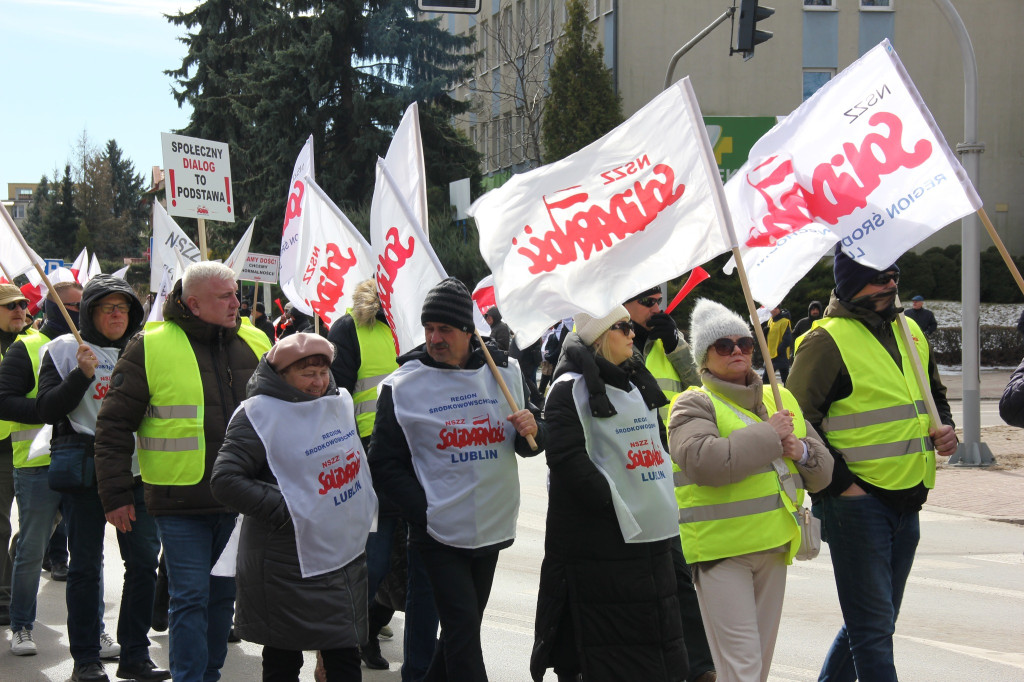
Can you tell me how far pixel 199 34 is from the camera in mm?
44250

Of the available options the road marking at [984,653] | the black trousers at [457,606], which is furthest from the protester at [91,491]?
the road marking at [984,653]

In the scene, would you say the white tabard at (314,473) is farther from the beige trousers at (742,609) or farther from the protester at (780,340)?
the protester at (780,340)

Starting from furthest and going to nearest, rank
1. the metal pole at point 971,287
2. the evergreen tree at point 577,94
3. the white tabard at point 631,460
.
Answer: the evergreen tree at point 577,94 < the metal pole at point 971,287 < the white tabard at point 631,460

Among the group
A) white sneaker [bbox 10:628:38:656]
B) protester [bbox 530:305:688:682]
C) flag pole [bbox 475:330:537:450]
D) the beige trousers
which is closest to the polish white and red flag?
flag pole [bbox 475:330:537:450]

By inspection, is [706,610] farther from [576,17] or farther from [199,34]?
[199,34]

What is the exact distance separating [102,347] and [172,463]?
1244mm

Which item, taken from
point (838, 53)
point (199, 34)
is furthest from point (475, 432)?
point (199, 34)

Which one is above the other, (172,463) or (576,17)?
(576,17)

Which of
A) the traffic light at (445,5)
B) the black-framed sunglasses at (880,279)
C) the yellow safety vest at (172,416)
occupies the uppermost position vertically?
the traffic light at (445,5)

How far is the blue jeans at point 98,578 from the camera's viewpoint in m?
5.59

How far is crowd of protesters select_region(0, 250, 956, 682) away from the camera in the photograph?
4441 millimetres

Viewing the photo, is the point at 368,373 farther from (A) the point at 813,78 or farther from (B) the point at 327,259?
(A) the point at 813,78

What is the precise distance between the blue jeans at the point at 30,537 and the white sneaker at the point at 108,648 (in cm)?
42

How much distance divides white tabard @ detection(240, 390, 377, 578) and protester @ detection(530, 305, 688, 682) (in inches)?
32.8
